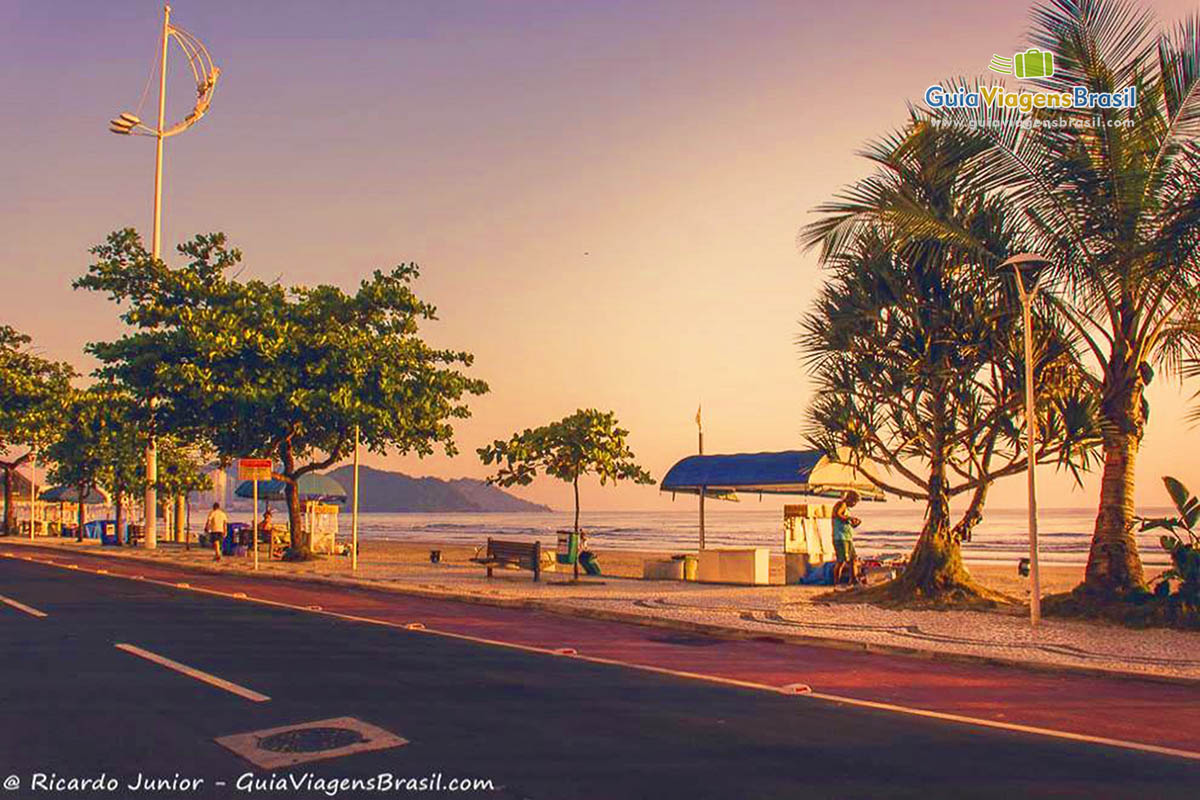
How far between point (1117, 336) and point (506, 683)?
12.5 meters

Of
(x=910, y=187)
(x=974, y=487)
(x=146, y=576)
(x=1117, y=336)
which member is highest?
(x=910, y=187)

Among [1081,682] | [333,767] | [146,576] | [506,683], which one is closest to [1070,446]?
[1081,682]

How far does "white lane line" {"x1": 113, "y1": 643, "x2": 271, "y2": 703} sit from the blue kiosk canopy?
15903mm

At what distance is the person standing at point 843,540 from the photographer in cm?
2241

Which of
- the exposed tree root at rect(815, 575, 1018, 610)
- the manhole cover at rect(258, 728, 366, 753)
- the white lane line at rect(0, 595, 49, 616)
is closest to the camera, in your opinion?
the manhole cover at rect(258, 728, 366, 753)

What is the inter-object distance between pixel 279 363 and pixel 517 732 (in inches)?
975

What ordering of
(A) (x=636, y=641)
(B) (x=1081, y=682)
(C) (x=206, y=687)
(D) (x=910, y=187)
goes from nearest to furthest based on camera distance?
(C) (x=206, y=687) < (B) (x=1081, y=682) < (A) (x=636, y=641) < (D) (x=910, y=187)

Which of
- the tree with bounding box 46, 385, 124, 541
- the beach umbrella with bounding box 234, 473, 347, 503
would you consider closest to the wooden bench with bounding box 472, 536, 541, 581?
the beach umbrella with bounding box 234, 473, 347, 503

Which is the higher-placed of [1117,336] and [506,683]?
[1117,336]

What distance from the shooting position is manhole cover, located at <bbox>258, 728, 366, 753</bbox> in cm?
728

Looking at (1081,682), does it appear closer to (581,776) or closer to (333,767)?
(581,776)

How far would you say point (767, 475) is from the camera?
24828 mm

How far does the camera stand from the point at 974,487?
750 inches

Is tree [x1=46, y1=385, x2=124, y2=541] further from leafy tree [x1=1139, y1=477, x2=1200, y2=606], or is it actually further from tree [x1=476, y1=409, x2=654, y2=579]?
leafy tree [x1=1139, y1=477, x2=1200, y2=606]
